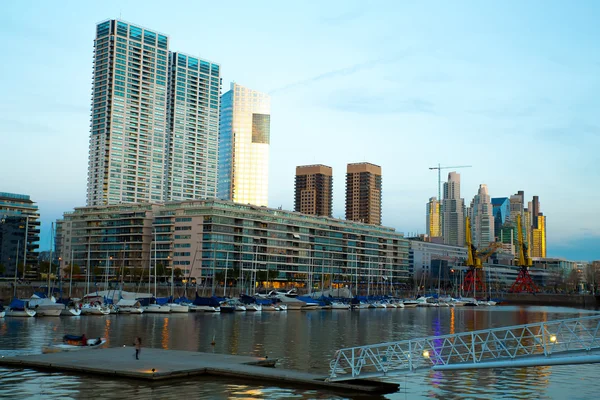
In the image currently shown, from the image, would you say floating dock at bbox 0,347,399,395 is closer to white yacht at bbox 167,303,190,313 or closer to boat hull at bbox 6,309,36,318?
boat hull at bbox 6,309,36,318

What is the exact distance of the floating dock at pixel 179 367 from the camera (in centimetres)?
3588

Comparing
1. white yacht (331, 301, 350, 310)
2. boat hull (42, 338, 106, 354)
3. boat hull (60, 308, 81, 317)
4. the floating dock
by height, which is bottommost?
white yacht (331, 301, 350, 310)

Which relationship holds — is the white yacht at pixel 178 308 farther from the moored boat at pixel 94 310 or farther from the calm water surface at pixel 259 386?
the calm water surface at pixel 259 386

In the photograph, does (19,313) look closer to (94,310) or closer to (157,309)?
(94,310)

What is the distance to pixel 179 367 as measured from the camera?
3919cm

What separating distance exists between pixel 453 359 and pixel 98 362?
93.0 feet

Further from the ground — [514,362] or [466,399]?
[514,362]

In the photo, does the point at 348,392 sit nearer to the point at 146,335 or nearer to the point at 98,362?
the point at 98,362

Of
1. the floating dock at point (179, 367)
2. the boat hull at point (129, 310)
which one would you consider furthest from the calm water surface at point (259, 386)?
the boat hull at point (129, 310)

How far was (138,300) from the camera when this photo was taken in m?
119

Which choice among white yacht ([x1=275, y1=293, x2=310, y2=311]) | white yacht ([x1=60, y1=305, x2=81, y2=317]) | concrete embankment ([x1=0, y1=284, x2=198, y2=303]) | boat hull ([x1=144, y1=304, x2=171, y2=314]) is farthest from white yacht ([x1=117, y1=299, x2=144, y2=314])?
white yacht ([x1=275, y1=293, x2=310, y2=311])

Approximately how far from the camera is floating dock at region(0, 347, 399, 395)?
3588cm

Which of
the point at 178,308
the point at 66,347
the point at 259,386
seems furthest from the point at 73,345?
the point at 178,308

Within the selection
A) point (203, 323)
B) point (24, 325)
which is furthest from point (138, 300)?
point (24, 325)
